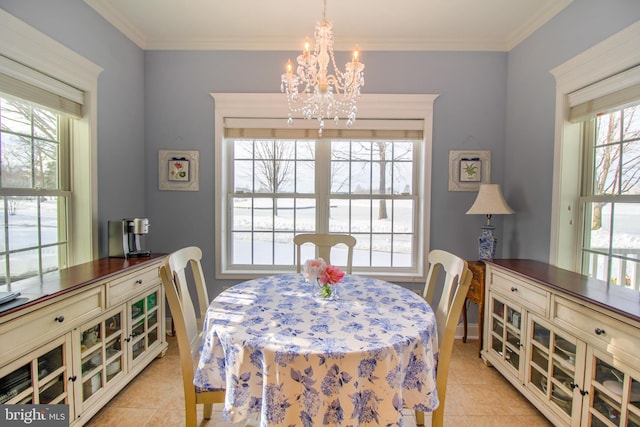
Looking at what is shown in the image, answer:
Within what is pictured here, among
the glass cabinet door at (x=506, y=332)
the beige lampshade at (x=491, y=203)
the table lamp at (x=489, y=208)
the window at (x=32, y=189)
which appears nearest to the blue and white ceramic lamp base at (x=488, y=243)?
the table lamp at (x=489, y=208)

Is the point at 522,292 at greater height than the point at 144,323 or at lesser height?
greater

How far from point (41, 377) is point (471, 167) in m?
3.35

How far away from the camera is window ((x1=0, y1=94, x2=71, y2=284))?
1817mm

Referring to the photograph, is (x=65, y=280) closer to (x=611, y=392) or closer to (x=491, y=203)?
(x=611, y=392)

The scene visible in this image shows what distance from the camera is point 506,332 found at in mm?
2215

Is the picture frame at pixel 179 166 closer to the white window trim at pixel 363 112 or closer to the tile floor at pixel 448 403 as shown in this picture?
the white window trim at pixel 363 112

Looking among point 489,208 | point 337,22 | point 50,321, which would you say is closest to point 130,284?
point 50,321

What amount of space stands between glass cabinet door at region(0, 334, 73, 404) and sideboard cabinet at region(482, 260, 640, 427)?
8.73 ft

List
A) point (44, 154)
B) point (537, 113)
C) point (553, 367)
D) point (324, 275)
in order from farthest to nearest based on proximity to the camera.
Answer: point (537, 113) < point (44, 154) < point (553, 367) < point (324, 275)

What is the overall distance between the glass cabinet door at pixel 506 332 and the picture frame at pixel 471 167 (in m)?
1.10

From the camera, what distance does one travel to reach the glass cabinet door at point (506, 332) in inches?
82.2

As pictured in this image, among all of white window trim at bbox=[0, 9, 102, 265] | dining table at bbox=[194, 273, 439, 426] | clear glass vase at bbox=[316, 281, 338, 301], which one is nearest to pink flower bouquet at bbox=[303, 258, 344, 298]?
clear glass vase at bbox=[316, 281, 338, 301]

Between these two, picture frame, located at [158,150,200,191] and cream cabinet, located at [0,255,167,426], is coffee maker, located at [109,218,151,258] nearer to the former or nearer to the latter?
cream cabinet, located at [0,255,167,426]

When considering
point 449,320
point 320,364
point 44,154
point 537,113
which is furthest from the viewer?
point 537,113
